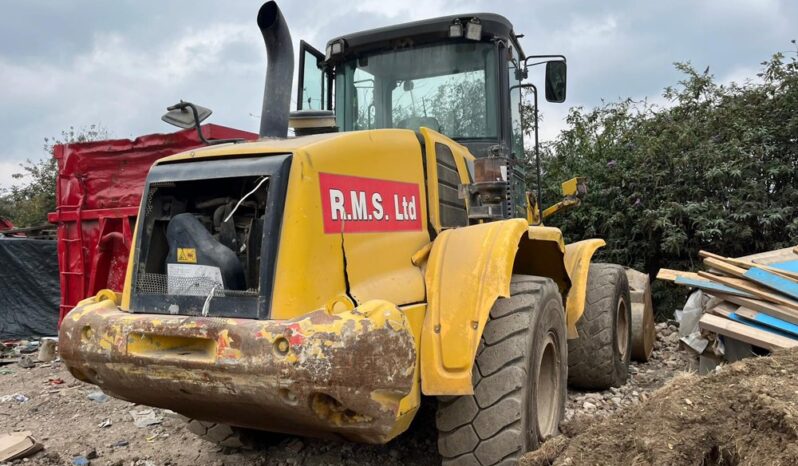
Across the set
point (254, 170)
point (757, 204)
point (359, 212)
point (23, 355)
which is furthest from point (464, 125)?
point (23, 355)

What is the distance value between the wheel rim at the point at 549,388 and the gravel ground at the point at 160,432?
0.51 metres

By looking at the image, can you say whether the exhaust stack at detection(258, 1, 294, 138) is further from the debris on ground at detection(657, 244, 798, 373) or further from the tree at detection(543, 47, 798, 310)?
the tree at detection(543, 47, 798, 310)

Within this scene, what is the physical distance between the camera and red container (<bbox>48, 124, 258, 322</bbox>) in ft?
21.2

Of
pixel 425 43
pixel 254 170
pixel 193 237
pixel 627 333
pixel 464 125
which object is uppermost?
pixel 425 43

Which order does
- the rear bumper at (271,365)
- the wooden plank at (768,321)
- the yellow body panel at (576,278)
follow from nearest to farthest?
the rear bumper at (271,365) → the yellow body panel at (576,278) → the wooden plank at (768,321)

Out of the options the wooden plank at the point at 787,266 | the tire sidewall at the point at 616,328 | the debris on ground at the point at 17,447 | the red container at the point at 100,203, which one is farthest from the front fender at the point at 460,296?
the red container at the point at 100,203

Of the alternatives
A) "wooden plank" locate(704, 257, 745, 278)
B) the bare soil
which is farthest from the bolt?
"wooden plank" locate(704, 257, 745, 278)

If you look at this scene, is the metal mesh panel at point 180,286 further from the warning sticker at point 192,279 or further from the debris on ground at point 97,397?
the debris on ground at point 97,397

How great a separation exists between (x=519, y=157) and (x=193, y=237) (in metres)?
2.95

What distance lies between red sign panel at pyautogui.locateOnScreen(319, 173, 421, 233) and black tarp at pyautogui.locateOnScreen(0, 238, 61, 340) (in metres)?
8.39

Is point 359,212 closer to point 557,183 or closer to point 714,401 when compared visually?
point 714,401

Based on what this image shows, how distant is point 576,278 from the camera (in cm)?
458

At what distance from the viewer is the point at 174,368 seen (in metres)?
2.51

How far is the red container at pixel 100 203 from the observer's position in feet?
21.2
